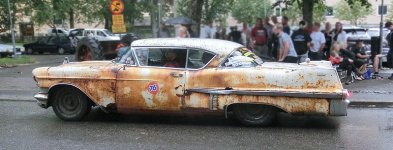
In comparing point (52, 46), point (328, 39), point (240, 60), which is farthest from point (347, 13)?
point (240, 60)

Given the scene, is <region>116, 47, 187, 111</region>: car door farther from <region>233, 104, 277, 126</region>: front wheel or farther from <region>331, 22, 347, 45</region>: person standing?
<region>331, 22, 347, 45</region>: person standing

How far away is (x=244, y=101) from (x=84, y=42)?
8393 millimetres

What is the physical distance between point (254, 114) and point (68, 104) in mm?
3106

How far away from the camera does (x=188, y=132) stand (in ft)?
25.4

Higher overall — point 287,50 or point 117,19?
point 117,19

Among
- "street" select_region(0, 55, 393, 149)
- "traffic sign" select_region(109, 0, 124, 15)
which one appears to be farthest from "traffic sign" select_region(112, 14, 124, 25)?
"street" select_region(0, 55, 393, 149)

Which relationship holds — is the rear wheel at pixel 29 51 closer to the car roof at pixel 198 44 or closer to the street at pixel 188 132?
the street at pixel 188 132

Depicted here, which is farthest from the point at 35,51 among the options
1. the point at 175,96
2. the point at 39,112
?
the point at 175,96

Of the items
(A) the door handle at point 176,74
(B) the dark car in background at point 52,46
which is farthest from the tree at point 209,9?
(A) the door handle at point 176,74

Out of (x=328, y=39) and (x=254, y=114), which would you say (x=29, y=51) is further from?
(x=254, y=114)

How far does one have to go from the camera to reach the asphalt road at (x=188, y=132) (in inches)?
273

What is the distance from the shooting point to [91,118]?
8891 millimetres

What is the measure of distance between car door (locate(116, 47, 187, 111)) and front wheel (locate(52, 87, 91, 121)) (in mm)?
695

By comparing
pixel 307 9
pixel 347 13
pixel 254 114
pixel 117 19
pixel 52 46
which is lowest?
pixel 254 114
